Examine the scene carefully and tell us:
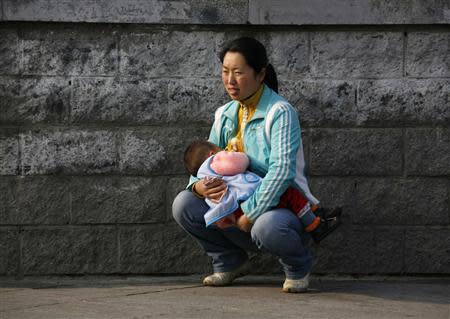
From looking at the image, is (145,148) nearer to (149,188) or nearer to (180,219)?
(149,188)

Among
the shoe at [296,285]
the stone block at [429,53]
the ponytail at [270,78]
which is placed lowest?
the shoe at [296,285]

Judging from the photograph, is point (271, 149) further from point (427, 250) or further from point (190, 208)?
point (427, 250)

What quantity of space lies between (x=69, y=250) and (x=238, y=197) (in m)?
1.37

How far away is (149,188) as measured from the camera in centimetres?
668

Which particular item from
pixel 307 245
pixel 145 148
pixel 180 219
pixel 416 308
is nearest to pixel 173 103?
pixel 145 148

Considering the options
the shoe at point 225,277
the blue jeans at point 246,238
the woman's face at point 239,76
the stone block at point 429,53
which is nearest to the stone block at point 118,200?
the blue jeans at point 246,238

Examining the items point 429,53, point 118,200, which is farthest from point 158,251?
point 429,53

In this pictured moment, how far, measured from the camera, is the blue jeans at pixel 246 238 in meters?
5.84

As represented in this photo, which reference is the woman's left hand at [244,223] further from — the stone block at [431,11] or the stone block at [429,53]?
the stone block at [431,11]

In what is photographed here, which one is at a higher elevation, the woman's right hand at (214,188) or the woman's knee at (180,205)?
the woman's right hand at (214,188)

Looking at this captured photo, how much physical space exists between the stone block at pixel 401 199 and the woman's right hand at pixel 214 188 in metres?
1.12

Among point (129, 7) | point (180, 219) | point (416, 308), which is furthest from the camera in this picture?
point (129, 7)

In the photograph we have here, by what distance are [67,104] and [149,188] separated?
0.74m

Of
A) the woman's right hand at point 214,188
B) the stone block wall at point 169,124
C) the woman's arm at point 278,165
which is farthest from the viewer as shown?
the stone block wall at point 169,124
